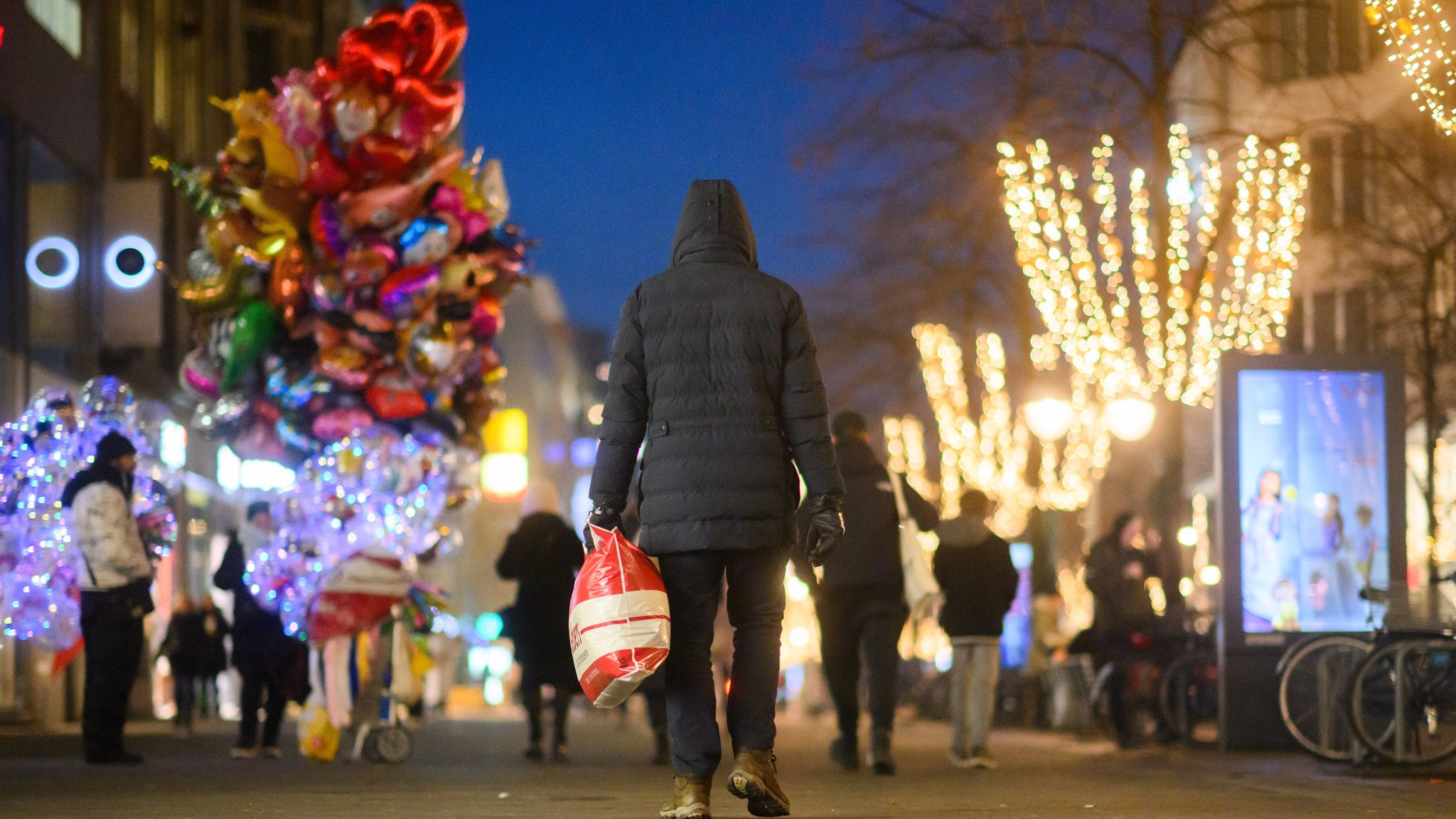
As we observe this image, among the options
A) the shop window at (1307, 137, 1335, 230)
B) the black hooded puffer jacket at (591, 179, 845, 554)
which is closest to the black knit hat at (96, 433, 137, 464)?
the black hooded puffer jacket at (591, 179, 845, 554)

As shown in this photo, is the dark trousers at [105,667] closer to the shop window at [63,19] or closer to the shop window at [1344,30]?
the shop window at [1344,30]

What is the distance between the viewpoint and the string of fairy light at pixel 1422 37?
459 inches

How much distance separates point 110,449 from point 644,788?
173 inches

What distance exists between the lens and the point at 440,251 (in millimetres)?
16156

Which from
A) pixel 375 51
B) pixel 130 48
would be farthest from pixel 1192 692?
pixel 130 48

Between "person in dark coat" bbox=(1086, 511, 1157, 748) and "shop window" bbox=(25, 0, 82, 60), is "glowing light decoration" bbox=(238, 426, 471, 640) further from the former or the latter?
"shop window" bbox=(25, 0, 82, 60)

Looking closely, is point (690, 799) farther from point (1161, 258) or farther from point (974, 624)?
point (1161, 258)

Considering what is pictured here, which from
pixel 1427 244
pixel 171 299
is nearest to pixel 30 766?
pixel 1427 244

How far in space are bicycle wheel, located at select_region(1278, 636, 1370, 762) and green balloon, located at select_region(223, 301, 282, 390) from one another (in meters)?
7.85

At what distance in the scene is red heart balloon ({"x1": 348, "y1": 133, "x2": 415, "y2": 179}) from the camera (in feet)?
52.5


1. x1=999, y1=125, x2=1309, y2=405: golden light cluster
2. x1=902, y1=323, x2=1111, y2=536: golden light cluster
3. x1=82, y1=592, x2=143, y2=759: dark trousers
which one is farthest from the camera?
Answer: x1=902, y1=323, x2=1111, y2=536: golden light cluster

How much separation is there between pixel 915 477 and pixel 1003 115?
69.1 feet

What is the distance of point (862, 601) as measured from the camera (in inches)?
508

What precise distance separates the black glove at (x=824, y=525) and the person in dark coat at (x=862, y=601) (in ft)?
14.9
